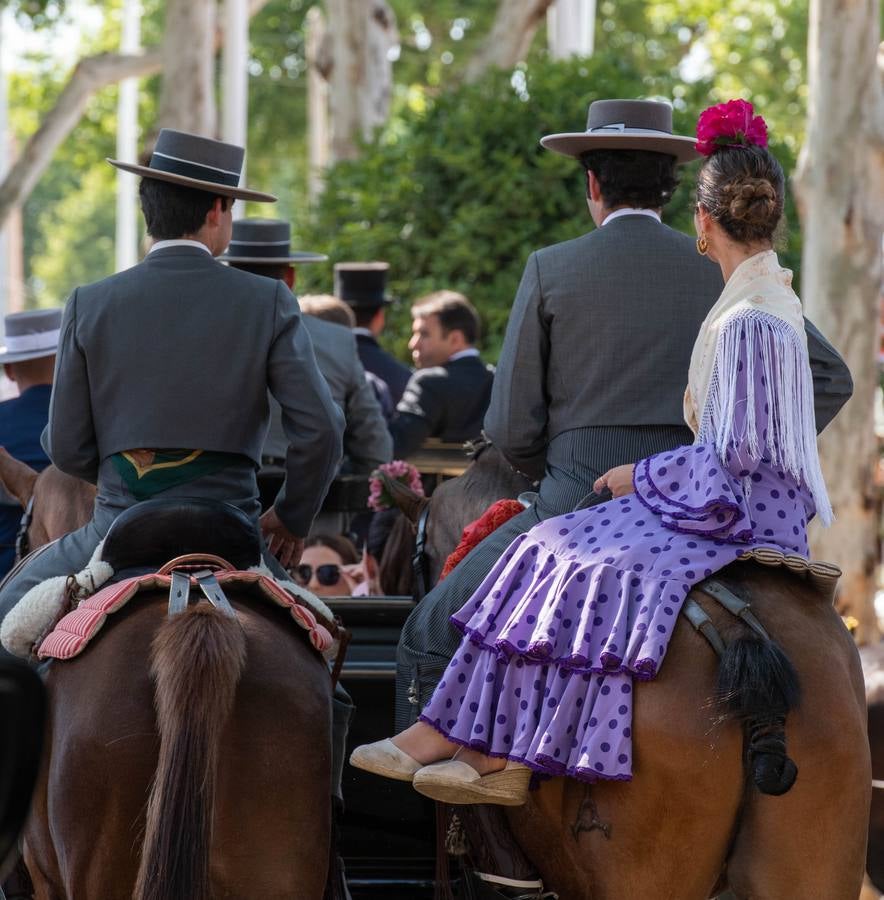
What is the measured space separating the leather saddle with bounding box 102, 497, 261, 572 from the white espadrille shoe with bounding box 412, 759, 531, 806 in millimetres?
853

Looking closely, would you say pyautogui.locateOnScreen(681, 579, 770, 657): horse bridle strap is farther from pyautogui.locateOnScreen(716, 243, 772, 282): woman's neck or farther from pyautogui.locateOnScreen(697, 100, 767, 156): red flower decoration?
pyautogui.locateOnScreen(697, 100, 767, 156): red flower decoration

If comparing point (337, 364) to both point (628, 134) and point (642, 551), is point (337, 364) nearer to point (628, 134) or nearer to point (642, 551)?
point (628, 134)

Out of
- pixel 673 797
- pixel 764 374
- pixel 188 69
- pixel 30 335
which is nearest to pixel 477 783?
pixel 673 797

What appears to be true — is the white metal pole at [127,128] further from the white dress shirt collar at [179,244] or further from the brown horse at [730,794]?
the brown horse at [730,794]

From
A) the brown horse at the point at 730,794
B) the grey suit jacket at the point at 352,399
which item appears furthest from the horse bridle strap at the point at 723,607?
the grey suit jacket at the point at 352,399

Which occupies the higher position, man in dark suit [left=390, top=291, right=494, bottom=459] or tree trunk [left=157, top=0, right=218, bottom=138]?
tree trunk [left=157, top=0, right=218, bottom=138]

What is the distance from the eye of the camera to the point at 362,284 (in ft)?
33.4

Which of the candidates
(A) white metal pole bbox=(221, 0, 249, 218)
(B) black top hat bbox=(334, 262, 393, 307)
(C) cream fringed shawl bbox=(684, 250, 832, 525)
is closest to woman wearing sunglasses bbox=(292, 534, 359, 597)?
(B) black top hat bbox=(334, 262, 393, 307)

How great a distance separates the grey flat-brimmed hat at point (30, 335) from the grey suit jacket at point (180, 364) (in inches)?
80.7

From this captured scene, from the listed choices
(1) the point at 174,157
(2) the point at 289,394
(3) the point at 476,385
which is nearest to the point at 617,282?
(2) the point at 289,394

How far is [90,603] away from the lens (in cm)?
417

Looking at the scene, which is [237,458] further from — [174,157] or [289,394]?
[174,157]

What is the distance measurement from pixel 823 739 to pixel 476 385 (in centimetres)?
533

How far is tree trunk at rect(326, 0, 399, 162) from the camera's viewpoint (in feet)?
59.9
